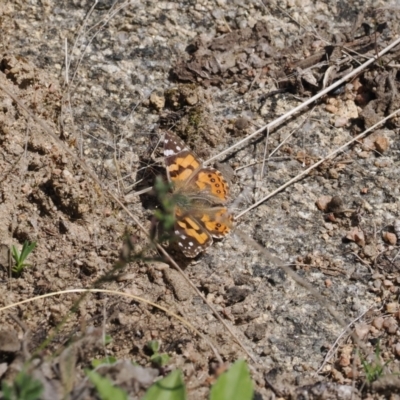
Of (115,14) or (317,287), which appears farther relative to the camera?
(115,14)

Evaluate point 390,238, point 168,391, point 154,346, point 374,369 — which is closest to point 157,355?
point 154,346

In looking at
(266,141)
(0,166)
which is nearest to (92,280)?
(0,166)

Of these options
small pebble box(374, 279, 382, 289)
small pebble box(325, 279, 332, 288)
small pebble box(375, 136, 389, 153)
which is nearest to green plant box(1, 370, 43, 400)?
small pebble box(325, 279, 332, 288)

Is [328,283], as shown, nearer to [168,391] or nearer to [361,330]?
[361,330]

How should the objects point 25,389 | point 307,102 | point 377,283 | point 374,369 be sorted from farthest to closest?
point 307,102
point 377,283
point 374,369
point 25,389

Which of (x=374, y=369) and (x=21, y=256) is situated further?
(x=21, y=256)

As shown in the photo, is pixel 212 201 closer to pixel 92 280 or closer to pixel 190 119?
pixel 190 119
